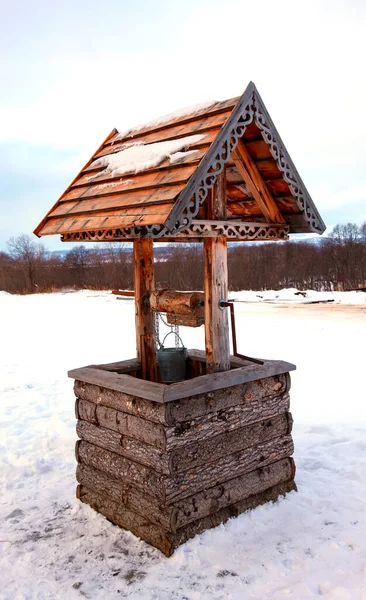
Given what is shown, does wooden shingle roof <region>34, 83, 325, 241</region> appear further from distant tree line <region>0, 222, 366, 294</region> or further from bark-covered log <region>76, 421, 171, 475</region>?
distant tree line <region>0, 222, 366, 294</region>

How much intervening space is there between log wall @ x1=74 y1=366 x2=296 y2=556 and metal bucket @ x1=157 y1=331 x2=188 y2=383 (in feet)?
1.78

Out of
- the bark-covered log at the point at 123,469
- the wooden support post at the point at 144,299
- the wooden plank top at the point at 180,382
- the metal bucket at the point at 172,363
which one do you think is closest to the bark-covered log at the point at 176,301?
the wooden support post at the point at 144,299

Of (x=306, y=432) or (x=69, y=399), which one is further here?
(x=69, y=399)

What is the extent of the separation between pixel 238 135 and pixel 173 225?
0.97 m

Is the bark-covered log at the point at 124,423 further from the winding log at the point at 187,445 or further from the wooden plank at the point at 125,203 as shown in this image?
the wooden plank at the point at 125,203

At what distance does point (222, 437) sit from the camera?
4.20 meters

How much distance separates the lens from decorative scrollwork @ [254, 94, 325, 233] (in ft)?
13.6

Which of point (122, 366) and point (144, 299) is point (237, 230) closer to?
point (144, 299)

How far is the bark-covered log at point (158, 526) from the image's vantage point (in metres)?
3.88

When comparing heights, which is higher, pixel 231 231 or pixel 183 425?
pixel 231 231

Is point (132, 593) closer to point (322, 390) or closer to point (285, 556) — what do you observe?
point (285, 556)

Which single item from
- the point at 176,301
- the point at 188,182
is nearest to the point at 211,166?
the point at 188,182

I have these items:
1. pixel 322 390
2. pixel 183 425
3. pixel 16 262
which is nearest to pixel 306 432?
pixel 322 390

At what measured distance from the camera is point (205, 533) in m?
4.03
